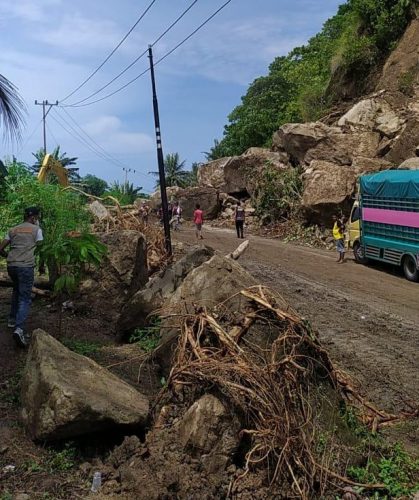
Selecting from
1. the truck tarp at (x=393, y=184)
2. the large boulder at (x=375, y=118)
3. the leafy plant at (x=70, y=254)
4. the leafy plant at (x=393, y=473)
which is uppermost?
the large boulder at (x=375, y=118)

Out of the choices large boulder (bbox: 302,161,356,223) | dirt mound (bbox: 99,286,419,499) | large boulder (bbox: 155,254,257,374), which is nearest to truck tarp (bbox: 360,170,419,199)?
large boulder (bbox: 302,161,356,223)

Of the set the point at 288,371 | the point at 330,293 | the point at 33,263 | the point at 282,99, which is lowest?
the point at 330,293

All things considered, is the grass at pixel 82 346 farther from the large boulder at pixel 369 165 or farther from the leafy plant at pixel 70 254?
the large boulder at pixel 369 165

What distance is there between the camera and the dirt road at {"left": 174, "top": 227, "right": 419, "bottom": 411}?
754 centimetres

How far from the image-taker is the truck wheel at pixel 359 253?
1901 centimetres

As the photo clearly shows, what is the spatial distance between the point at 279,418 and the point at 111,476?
1.35 m

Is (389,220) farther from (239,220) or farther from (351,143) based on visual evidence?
(351,143)

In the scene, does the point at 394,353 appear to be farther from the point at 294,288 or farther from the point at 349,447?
the point at 294,288

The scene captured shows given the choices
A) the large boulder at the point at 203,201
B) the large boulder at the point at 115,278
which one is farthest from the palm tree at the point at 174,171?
the large boulder at the point at 115,278

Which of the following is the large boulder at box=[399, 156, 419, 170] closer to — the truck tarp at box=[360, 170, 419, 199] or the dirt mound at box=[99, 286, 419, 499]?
the truck tarp at box=[360, 170, 419, 199]

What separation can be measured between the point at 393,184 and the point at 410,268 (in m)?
2.38

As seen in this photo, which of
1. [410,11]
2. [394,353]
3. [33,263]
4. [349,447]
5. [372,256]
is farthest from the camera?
[410,11]

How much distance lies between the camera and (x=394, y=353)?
28.3 feet

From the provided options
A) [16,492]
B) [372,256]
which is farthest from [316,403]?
[372,256]
